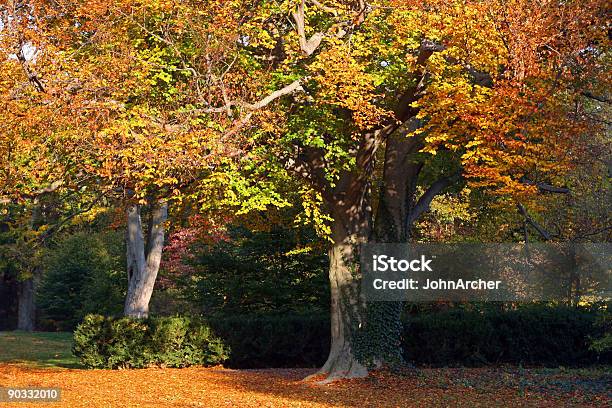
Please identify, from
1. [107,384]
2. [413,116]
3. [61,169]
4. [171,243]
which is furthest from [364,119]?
[171,243]

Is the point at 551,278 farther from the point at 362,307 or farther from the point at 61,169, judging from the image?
the point at 61,169

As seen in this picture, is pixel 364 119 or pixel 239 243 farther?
pixel 239 243

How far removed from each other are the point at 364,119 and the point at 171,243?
22802mm

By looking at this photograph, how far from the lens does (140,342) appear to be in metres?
23.5

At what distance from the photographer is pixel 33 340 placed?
37.5 m

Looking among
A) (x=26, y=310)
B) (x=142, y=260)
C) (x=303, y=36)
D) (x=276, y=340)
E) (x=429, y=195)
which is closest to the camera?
(x=303, y=36)

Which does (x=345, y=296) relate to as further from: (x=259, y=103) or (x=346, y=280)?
(x=259, y=103)

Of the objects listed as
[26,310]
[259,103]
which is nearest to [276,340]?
[259,103]

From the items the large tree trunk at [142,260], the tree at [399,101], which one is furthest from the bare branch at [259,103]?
the large tree trunk at [142,260]

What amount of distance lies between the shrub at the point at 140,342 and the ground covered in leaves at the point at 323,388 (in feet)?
3.50

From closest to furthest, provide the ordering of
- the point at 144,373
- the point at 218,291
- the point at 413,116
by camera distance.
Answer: the point at 413,116 → the point at 144,373 → the point at 218,291

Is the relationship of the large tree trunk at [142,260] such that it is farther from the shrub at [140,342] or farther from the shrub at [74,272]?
the shrub at [74,272]
